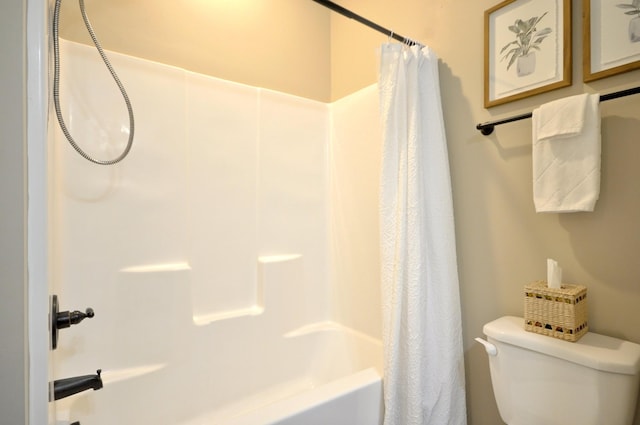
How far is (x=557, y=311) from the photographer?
0.92 meters

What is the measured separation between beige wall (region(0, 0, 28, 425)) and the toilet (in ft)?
3.91

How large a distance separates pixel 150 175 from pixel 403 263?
1261 mm

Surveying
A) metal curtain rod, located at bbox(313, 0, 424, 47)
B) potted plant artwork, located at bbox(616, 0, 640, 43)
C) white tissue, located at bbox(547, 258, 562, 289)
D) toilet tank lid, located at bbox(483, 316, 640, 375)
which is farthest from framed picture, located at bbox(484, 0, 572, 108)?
toilet tank lid, located at bbox(483, 316, 640, 375)

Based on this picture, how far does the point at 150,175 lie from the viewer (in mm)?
1474

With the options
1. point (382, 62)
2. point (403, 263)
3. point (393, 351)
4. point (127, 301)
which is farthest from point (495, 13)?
point (127, 301)

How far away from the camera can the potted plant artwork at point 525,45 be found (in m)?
1.09

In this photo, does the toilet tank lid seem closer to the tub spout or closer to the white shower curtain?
the white shower curtain

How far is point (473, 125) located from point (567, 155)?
411 millimetres

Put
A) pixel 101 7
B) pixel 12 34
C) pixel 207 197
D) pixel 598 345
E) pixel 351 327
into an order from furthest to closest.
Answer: pixel 351 327 < pixel 207 197 < pixel 101 7 < pixel 598 345 < pixel 12 34

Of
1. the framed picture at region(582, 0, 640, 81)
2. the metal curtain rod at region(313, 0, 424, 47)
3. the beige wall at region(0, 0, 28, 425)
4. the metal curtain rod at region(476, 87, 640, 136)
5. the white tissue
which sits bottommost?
the white tissue

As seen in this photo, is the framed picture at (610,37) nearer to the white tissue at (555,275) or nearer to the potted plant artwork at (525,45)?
the potted plant artwork at (525,45)

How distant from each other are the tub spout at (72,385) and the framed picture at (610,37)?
5.58 ft

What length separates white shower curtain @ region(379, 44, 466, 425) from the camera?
1188 millimetres

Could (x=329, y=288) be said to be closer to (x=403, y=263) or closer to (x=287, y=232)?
(x=287, y=232)
